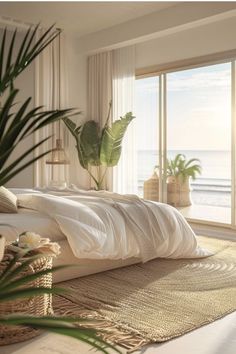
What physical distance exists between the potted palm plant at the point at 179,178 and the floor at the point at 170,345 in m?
4.78

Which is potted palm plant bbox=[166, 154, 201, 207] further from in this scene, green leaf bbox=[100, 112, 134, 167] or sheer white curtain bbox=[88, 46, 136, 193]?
green leaf bbox=[100, 112, 134, 167]

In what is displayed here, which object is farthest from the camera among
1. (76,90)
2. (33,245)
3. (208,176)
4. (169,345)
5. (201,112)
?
(208,176)

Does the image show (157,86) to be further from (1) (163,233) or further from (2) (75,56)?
(1) (163,233)

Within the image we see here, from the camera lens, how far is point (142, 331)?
2277mm

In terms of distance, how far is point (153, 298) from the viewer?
2.82m

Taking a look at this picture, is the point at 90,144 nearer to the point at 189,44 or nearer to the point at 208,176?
the point at 189,44

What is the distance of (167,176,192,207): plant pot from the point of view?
7102 millimetres

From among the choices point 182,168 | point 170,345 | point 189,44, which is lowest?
point 170,345

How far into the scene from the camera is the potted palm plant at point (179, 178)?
7125mm

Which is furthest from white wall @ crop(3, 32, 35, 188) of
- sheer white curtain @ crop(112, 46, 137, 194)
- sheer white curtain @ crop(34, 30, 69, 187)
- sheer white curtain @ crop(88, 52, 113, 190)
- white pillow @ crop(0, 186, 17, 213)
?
white pillow @ crop(0, 186, 17, 213)

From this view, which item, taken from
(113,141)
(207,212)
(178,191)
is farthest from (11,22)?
(207,212)

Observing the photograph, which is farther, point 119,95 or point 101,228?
point 119,95

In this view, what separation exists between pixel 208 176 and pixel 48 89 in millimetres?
6920

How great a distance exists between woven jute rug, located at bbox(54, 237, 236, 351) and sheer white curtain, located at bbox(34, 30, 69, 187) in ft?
10.4
